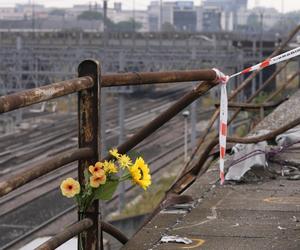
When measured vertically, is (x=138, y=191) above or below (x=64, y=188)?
below

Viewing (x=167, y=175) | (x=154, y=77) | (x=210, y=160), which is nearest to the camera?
(x=154, y=77)

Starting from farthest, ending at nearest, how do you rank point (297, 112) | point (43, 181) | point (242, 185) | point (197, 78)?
point (43, 181) < point (297, 112) < point (242, 185) < point (197, 78)

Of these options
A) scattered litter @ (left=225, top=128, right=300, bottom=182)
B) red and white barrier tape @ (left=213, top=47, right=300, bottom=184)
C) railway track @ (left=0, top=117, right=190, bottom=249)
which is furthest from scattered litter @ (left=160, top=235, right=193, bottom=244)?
railway track @ (left=0, top=117, right=190, bottom=249)

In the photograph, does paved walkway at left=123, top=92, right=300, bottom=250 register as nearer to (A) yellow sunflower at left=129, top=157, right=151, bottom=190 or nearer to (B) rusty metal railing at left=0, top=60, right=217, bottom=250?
(B) rusty metal railing at left=0, top=60, right=217, bottom=250

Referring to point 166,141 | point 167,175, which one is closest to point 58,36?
point 166,141

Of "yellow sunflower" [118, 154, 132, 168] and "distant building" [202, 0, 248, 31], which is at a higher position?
"distant building" [202, 0, 248, 31]

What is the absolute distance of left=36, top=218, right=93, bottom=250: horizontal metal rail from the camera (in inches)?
112

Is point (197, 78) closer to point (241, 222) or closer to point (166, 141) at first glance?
point (241, 222)

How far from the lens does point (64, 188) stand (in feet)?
9.76

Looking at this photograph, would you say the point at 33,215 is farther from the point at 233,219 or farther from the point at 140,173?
the point at 140,173

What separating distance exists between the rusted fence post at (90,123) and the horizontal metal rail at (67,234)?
0.07m

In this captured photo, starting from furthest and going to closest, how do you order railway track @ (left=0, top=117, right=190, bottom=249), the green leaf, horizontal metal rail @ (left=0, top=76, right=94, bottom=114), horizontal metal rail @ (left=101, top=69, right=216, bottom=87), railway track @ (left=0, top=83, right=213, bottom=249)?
railway track @ (left=0, top=83, right=213, bottom=249), railway track @ (left=0, top=117, right=190, bottom=249), horizontal metal rail @ (left=101, top=69, right=216, bottom=87), the green leaf, horizontal metal rail @ (left=0, top=76, right=94, bottom=114)

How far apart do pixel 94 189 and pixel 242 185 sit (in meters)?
2.63

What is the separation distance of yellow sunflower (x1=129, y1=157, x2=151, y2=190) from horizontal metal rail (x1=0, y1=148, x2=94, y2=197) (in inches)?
8.7
